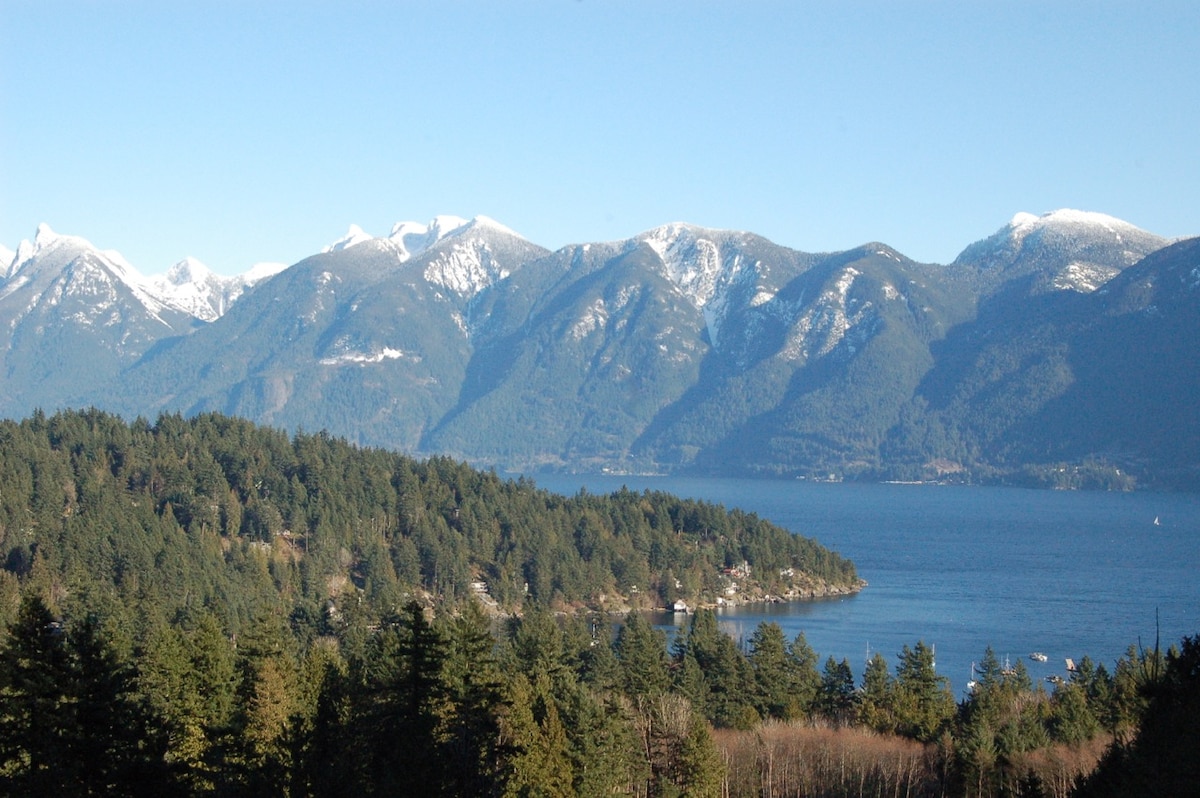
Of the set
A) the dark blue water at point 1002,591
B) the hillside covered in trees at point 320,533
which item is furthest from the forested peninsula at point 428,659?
the dark blue water at point 1002,591

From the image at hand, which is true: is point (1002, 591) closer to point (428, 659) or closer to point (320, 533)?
point (320, 533)

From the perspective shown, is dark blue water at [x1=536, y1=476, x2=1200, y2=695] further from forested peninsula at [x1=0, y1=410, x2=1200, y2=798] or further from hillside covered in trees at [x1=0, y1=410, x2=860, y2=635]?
hillside covered in trees at [x1=0, y1=410, x2=860, y2=635]

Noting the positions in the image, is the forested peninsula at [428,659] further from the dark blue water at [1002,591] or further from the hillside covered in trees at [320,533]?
A: the dark blue water at [1002,591]

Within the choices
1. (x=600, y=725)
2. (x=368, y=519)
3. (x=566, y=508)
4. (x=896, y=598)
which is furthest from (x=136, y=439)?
(x=600, y=725)

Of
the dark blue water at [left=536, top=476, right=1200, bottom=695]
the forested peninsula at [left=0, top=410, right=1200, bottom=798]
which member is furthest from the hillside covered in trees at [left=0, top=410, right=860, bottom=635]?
the dark blue water at [left=536, top=476, right=1200, bottom=695]

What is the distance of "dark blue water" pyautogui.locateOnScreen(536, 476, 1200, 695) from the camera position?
83.0 metres

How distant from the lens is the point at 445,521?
103 m

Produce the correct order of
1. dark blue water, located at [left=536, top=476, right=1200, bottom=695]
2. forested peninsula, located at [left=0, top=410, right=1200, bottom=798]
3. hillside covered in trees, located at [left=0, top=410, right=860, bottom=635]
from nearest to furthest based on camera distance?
forested peninsula, located at [left=0, top=410, right=1200, bottom=798], hillside covered in trees, located at [left=0, top=410, right=860, bottom=635], dark blue water, located at [left=536, top=476, right=1200, bottom=695]

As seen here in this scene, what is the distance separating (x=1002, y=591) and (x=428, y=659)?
89.9 metres

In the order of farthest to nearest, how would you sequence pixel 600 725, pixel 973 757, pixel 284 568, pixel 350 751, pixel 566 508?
pixel 566 508
pixel 284 568
pixel 973 757
pixel 600 725
pixel 350 751

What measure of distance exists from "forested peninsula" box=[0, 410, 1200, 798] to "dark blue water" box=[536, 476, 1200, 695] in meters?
6.18

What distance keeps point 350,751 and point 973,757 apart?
779 inches

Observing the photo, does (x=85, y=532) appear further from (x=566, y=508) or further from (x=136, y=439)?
(x=566, y=508)

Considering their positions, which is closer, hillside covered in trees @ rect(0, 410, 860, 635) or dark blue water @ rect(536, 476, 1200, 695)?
hillside covered in trees @ rect(0, 410, 860, 635)
